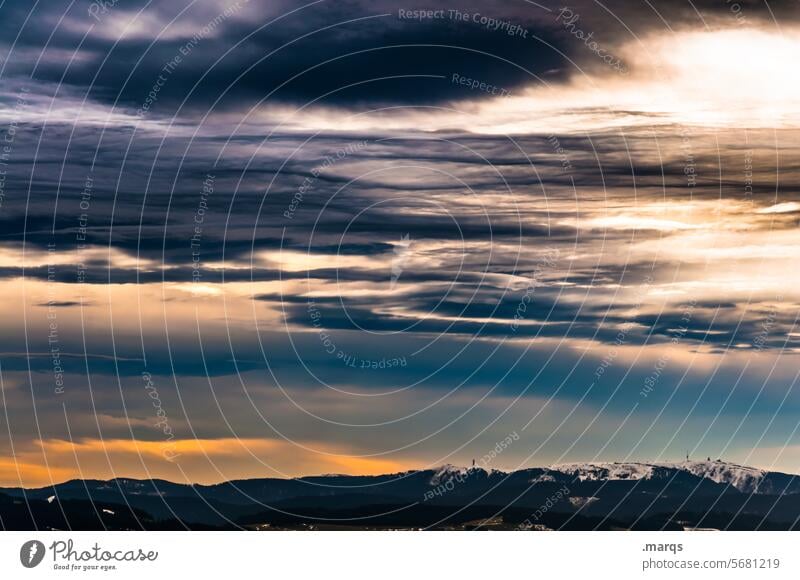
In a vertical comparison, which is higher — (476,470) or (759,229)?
(759,229)

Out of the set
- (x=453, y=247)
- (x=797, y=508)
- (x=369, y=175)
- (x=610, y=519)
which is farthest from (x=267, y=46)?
(x=797, y=508)

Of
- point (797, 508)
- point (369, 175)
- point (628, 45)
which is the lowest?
point (797, 508)

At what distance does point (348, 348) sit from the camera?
69.8 ft

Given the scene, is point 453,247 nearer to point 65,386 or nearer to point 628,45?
point 628,45

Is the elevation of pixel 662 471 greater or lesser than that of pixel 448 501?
greater

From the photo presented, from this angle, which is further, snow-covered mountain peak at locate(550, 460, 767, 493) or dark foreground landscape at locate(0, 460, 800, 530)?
snow-covered mountain peak at locate(550, 460, 767, 493)

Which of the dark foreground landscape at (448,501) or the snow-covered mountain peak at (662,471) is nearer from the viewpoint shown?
the dark foreground landscape at (448,501)

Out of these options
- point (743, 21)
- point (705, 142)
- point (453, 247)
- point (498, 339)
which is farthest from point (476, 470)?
point (743, 21)

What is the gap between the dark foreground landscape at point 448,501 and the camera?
20766mm

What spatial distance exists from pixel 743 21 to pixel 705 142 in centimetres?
212

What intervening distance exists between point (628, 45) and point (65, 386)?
10.7 metres

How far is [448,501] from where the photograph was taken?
21.3 meters

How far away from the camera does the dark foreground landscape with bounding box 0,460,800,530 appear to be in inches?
818

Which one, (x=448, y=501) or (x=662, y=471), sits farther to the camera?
(x=662, y=471)
